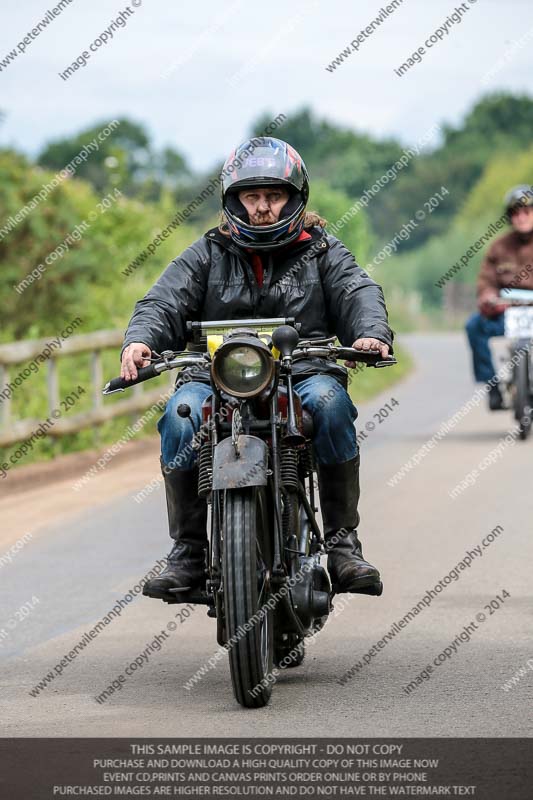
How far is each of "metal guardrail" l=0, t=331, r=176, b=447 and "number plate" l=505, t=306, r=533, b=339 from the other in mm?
3973

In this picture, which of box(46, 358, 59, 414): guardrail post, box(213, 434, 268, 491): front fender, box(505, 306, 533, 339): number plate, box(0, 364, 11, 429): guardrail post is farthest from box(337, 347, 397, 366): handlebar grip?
box(505, 306, 533, 339): number plate

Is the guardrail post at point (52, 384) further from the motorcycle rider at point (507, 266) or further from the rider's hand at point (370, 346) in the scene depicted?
the rider's hand at point (370, 346)

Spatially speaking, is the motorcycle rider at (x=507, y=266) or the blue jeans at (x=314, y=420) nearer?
the blue jeans at (x=314, y=420)

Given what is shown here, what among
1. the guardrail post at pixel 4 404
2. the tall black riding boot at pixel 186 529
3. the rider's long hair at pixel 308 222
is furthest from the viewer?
the guardrail post at pixel 4 404

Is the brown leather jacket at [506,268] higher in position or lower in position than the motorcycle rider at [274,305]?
higher

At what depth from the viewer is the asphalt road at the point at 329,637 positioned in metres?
6.21

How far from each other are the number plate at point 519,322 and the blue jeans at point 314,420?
10.0m

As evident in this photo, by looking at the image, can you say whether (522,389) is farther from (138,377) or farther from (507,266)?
(138,377)

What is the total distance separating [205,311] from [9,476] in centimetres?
807

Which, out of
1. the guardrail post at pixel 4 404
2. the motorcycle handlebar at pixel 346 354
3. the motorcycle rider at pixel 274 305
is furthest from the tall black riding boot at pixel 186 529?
the guardrail post at pixel 4 404

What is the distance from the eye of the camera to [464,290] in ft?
221
